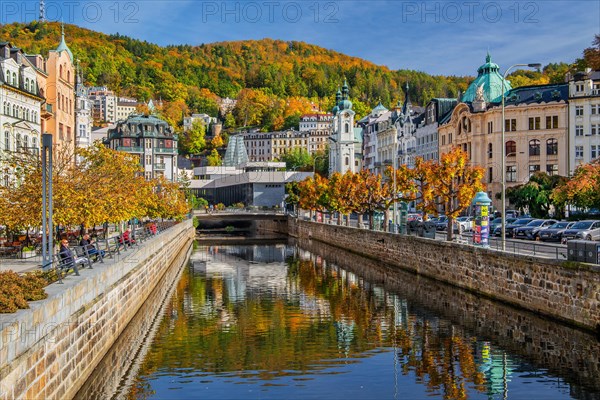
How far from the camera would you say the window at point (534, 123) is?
93.4 m

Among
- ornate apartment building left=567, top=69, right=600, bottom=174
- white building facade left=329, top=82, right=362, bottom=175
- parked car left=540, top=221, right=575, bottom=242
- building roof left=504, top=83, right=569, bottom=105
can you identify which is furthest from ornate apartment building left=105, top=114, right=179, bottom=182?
parked car left=540, top=221, right=575, bottom=242

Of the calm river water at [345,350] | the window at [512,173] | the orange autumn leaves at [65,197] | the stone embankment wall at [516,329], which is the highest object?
the window at [512,173]

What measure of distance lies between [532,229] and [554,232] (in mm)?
4165

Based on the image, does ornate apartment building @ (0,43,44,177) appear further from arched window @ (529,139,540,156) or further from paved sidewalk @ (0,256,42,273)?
arched window @ (529,139,540,156)

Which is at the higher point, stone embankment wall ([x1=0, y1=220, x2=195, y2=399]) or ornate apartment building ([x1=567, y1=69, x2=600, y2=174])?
ornate apartment building ([x1=567, y1=69, x2=600, y2=174])

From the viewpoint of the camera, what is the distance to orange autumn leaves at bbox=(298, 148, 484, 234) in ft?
165

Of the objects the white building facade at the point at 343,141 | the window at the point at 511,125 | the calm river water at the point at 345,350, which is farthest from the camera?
the white building facade at the point at 343,141

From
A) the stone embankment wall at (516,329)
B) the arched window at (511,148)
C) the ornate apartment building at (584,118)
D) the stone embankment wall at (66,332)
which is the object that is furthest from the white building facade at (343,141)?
the stone embankment wall at (66,332)

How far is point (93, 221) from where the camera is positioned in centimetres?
4078

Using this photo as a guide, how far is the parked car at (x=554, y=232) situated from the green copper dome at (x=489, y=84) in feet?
155

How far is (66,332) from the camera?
18.5m

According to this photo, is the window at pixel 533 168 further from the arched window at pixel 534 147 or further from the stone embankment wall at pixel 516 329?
the stone embankment wall at pixel 516 329

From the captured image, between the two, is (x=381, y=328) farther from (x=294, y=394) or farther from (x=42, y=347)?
(x=42, y=347)

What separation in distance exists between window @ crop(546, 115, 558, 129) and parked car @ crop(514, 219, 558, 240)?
36.5 meters
